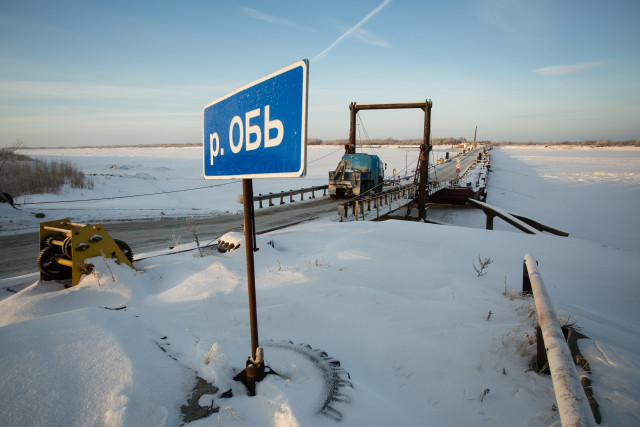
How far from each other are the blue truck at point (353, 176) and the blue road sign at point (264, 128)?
16.8m

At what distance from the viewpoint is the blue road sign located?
5.44 feet

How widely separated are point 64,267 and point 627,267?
10.7 metres

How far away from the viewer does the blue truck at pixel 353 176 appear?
19.0 meters

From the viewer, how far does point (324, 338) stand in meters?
3.05

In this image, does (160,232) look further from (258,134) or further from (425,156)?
(425,156)

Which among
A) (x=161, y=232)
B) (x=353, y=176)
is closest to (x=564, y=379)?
(x=161, y=232)

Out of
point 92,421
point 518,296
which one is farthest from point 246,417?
point 518,296

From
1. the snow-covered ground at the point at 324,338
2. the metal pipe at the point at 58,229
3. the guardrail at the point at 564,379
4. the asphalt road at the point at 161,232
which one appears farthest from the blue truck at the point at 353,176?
the guardrail at the point at 564,379

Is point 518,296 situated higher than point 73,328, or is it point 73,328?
point 73,328

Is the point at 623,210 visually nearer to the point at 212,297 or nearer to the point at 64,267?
the point at 212,297

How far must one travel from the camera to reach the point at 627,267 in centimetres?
603

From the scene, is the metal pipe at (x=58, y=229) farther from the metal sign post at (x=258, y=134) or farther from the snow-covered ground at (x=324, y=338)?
the metal sign post at (x=258, y=134)

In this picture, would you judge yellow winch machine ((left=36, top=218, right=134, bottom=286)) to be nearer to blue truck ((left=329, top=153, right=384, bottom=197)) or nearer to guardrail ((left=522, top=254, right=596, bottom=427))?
guardrail ((left=522, top=254, right=596, bottom=427))

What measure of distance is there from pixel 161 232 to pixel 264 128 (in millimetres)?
10568
